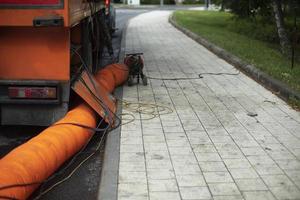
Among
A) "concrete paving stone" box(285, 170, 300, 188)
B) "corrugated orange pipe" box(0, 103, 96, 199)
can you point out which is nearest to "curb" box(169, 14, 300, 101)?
"concrete paving stone" box(285, 170, 300, 188)

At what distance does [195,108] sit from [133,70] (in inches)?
80.9

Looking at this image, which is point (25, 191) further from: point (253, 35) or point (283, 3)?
point (253, 35)

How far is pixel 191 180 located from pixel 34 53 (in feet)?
8.38

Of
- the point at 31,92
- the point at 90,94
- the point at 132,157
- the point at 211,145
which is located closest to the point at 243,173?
the point at 211,145

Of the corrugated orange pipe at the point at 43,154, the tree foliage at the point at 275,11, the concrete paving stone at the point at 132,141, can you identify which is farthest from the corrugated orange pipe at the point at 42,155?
the tree foliage at the point at 275,11

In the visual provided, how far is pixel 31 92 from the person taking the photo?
6941 mm

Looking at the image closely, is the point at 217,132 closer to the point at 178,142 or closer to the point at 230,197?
the point at 178,142

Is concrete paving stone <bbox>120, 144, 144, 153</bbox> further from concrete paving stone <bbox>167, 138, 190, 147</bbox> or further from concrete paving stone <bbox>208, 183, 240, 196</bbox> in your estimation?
concrete paving stone <bbox>208, 183, 240, 196</bbox>

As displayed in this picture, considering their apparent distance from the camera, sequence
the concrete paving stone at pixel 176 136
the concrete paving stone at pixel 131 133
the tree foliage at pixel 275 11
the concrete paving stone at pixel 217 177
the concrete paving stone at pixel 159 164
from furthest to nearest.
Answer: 1. the tree foliage at pixel 275 11
2. the concrete paving stone at pixel 131 133
3. the concrete paving stone at pixel 176 136
4. the concrete paving stone at pixel 159 164
5. the concrete paving stone at pixel 217 177

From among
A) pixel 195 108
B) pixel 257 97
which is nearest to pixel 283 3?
pixel 257 97

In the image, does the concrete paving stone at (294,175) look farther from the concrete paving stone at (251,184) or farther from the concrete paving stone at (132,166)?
the concrete paving stone at (132,166)

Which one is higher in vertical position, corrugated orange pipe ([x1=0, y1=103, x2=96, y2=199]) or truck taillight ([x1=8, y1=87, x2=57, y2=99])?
truck taillight ([x1=8, y1=87, x2=57, y2=99])

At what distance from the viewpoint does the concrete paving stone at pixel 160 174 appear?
5.75 meters

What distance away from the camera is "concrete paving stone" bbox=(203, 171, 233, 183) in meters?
5.67
